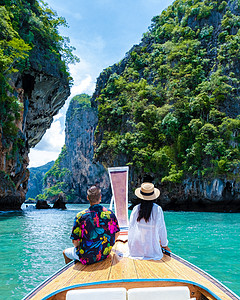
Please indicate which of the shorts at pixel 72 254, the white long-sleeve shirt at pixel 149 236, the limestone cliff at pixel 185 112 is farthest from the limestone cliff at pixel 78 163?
the white long-sleeve shirt at pixel 149 236

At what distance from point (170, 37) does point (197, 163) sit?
63.1 ft

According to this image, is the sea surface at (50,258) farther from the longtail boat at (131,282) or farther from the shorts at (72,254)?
the longtail boat at (131,282)

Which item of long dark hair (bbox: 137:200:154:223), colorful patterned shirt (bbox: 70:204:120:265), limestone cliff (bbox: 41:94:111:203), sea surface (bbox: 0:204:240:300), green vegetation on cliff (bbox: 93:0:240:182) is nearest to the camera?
colorful patterned shirt (bbox: 70:204:120:265)

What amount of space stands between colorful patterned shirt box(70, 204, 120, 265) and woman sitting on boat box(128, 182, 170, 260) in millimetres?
374

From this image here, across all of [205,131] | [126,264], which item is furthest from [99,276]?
[205,131]

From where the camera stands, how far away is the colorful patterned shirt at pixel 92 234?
250 centimetres

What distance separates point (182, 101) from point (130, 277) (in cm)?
2403

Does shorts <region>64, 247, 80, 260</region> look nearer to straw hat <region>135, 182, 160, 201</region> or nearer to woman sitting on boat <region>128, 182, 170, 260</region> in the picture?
woman sitting on boat <region>128, 182, 170, 260</region>

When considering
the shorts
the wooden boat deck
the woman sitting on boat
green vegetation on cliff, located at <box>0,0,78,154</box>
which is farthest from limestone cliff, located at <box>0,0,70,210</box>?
the wooden boat deck

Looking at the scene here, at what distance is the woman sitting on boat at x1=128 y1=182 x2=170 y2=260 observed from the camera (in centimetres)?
269

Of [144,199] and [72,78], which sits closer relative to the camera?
[144,199]

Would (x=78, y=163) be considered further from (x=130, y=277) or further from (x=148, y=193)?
(x=130, y=277)

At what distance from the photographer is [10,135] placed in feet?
55.2

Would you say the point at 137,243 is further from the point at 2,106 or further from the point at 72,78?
the point at 72,78
